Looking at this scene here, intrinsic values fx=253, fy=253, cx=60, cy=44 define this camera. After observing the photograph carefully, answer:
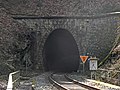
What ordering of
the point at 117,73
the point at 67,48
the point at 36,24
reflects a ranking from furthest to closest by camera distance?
1. the point at 67,48
2. the point at 36,24
3. the point at 117,73

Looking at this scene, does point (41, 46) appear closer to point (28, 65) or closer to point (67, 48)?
point (28, 65)

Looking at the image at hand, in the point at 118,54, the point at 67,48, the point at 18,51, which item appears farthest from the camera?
the point at 67,48

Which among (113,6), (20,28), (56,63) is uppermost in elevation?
(113,6)

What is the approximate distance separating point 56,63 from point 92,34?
1196 centimetres

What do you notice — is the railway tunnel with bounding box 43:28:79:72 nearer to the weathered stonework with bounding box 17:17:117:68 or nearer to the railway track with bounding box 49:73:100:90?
the weathered stonework with bounding box 17:17:117:68

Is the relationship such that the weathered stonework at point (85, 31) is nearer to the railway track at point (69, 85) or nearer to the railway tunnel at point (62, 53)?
the railway tunnel at point (62, 53)

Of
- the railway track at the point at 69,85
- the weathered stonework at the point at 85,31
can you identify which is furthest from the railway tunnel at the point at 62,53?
the railway track at the point at 69,85

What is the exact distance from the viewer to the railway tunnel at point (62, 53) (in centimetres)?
3645

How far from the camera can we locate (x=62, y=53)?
134 ft

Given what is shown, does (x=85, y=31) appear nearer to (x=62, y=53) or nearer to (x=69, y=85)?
(x=62, y=53)

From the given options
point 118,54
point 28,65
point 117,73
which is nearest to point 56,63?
point 28,65

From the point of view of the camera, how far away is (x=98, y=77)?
19016 millimetres

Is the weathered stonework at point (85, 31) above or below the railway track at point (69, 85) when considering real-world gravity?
above

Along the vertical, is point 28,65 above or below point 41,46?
below
